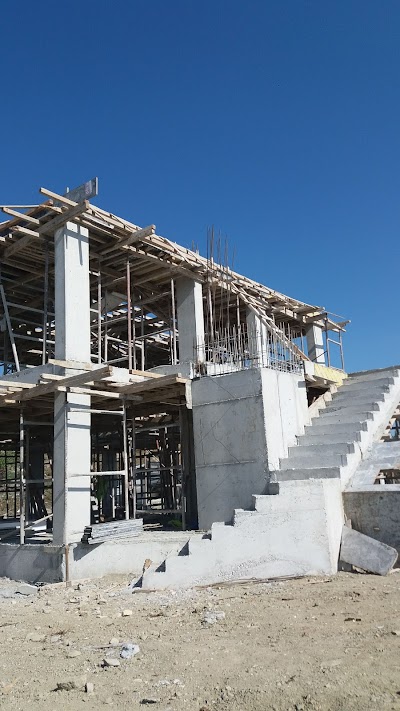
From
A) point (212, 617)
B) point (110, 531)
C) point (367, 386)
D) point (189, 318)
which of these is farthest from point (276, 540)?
point (189, 318)

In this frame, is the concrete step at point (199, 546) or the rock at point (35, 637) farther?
the concrete step at point (199, 546)

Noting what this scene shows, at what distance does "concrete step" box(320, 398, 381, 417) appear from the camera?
13.7 metres

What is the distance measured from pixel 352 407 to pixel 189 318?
5167mm

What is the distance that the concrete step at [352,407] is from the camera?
45.0 feet

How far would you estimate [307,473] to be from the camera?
36.6ft

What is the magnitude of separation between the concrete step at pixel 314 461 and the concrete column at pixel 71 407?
14.3ft

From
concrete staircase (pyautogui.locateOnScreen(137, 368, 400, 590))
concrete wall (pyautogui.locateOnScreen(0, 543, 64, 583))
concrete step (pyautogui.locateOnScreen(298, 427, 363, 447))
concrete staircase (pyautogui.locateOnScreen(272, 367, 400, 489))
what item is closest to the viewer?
concrete staircase (pyautogui.locateOnScreen(137, 368, 400, 590))

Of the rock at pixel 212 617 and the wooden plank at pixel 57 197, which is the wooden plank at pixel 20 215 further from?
the rock at pixel 212 617

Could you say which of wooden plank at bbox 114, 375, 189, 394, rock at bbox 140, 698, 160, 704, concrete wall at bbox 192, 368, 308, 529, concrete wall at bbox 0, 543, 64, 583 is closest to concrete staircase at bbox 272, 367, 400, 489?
concrete wall at bbox 192, 368, 308, 529

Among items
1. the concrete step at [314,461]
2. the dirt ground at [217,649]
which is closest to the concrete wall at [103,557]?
the dirt ground at [217,649]

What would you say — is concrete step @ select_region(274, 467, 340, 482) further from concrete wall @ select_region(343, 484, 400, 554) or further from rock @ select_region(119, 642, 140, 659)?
rock @ select_region(119, 642, 140, 659)

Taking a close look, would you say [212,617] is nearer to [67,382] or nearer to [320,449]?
[320,449]

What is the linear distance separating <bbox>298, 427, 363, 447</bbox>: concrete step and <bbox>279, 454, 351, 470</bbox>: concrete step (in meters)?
0.68

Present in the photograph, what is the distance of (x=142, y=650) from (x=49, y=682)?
45.2 inches
